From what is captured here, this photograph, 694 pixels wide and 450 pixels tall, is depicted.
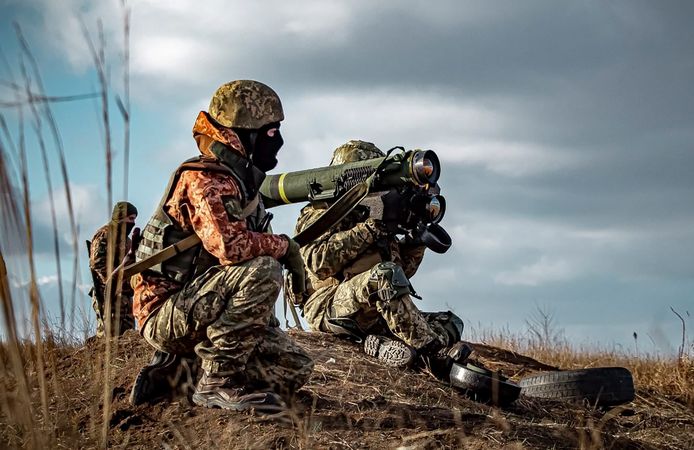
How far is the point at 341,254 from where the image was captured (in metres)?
7.28

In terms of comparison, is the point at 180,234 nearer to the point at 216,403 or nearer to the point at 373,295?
the point at 216,403

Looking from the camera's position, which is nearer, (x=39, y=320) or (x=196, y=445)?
(x=39, y=320)

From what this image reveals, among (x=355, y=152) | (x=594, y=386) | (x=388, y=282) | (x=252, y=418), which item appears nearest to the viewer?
(x=252, y=418)

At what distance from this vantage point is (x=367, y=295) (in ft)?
23.1

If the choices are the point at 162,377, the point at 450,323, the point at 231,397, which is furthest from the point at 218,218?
the point at 450,323

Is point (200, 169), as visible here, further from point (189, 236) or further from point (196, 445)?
point (196, 445)

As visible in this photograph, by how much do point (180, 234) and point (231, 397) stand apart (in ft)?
3.05

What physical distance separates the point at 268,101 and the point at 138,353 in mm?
2627

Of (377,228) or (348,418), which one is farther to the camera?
(377,228)

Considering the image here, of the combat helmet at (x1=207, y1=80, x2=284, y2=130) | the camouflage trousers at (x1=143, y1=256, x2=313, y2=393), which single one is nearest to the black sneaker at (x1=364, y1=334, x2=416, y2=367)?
the camouflage trousers at (x1=143, y1=256, x2=313, y2=393)

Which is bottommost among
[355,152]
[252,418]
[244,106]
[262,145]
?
[252,418]

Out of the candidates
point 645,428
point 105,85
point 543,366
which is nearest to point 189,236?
point 105,85

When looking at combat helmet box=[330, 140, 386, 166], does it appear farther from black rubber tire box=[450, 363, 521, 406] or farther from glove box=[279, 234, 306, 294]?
glove box=[279, 234, 306, 294]

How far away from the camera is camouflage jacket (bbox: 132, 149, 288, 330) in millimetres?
4655
